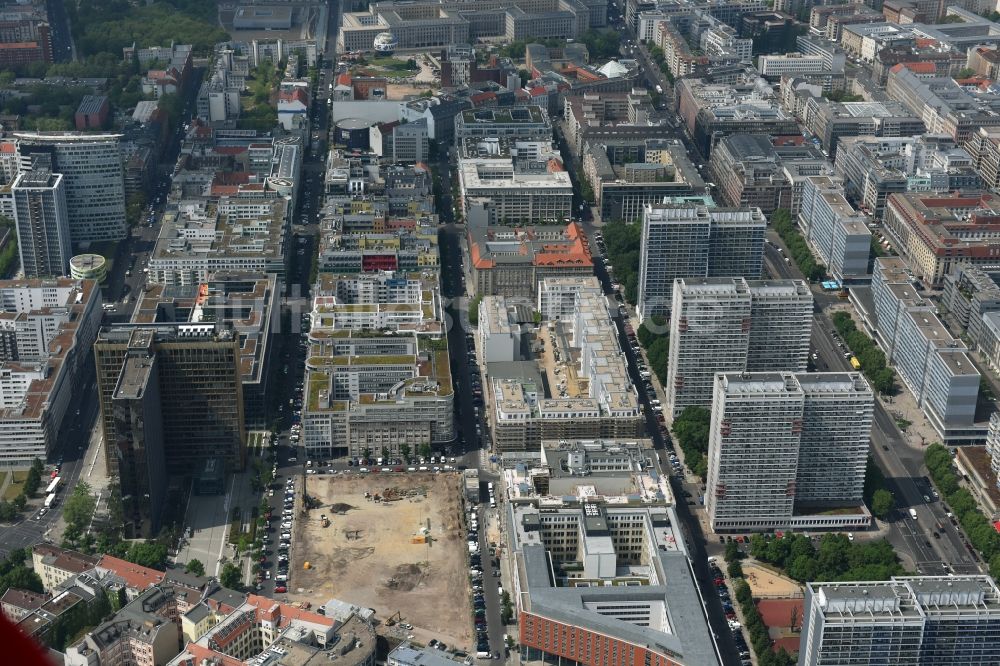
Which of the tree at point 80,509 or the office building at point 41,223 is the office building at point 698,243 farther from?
the office building at point 41,223

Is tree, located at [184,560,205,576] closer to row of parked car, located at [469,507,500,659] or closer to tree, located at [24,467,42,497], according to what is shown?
row of parked car, located at [469,507,500,659]

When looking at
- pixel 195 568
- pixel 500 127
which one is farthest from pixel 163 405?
pixel 500 127

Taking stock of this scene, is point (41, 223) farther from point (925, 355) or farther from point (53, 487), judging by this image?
point (925, 355)

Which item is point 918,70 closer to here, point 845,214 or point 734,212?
point 845,214

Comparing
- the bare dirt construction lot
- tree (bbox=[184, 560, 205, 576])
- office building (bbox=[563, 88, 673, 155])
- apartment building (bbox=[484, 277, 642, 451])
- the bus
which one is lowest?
the bare dirt construction lot

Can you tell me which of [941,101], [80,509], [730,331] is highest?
[941,101]

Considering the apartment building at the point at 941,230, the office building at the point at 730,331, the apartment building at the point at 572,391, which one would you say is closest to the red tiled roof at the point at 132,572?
the apartment building at the point at 572,391

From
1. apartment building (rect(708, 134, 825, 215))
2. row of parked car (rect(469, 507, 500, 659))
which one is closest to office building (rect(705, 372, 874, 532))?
row of parked car (rect(469, 507, 500, 659))
